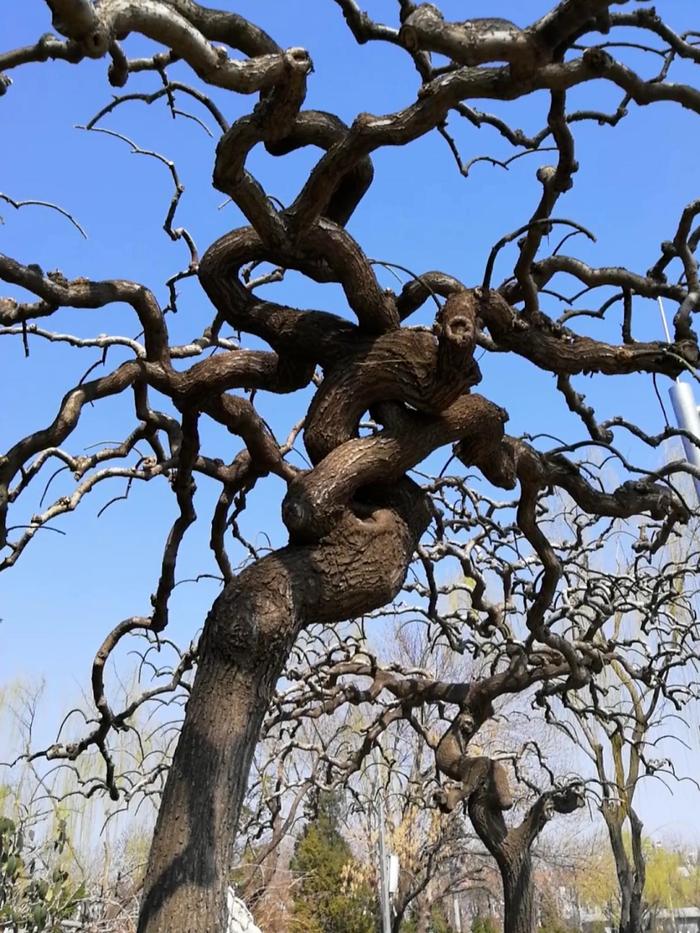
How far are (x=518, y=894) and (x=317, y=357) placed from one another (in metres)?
4.95

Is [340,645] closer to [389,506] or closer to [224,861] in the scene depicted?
[389,506]

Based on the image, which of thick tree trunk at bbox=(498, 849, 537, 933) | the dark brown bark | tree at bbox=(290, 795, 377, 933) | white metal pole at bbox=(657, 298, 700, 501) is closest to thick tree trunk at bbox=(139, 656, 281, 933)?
white metal pole at bbox=(657, 298, 700, 501)

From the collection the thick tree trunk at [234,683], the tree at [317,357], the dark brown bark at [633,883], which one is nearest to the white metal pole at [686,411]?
the tree at [317,357]

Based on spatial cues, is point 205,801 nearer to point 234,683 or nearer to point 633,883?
point 234,683

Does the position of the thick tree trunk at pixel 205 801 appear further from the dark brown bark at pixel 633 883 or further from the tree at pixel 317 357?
the dark brown bark at pixel 633 883

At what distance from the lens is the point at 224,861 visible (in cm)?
232

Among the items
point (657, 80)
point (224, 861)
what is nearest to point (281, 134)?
point (657, 80)

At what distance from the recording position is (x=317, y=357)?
10.9 feet

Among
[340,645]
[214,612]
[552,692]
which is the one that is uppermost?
[340,645]

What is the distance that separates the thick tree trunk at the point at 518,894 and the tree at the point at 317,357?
3212mm

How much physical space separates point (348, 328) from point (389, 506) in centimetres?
72

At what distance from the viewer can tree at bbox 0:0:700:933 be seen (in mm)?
2240

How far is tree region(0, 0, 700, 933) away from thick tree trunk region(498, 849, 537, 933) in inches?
126

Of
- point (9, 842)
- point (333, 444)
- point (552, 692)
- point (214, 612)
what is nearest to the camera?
point (214, 612)
